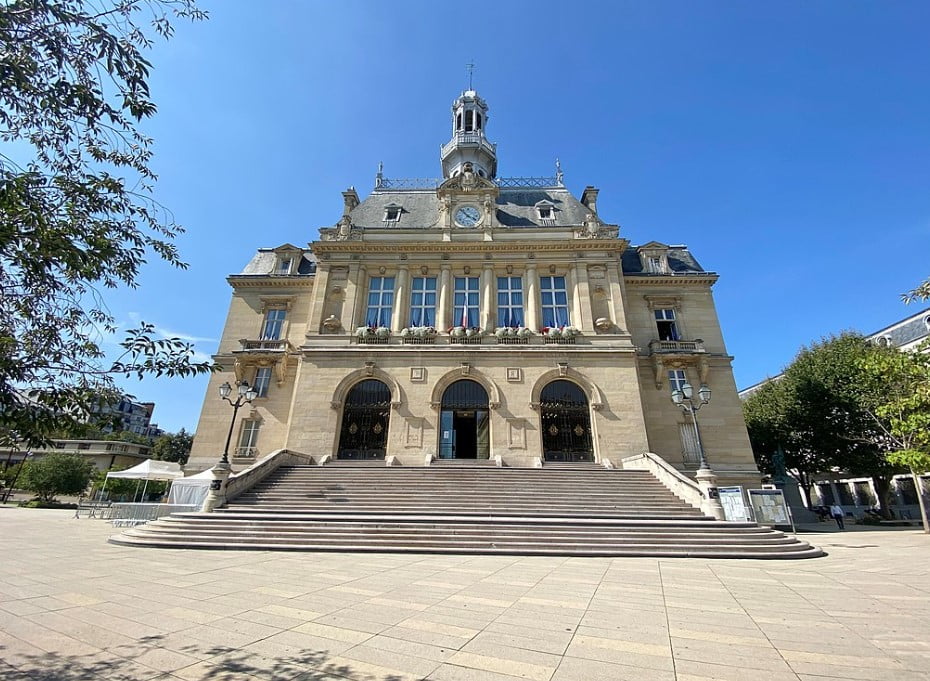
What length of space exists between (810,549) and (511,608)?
10277 millimetres

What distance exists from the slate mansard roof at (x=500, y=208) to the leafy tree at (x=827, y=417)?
17776 millimetres

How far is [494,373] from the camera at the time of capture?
21.9m

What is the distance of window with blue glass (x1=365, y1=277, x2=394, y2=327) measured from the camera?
80.5 feet

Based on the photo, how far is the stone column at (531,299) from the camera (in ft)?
77.5

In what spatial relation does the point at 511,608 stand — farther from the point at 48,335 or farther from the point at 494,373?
the point at 494,373

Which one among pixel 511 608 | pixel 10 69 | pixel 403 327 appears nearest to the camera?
pixel 10 69

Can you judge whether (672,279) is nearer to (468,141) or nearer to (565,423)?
(565,423)

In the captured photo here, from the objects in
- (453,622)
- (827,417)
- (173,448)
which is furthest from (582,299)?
(173,448)

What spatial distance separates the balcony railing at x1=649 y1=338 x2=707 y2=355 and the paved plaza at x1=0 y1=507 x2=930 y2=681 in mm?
15923

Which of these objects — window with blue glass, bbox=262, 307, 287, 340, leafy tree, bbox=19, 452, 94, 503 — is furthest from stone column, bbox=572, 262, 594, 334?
leafy tree, bbox=19, 452, 94, 503

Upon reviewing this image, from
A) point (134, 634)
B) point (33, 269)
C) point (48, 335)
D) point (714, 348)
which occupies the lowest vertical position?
point (134, 634)

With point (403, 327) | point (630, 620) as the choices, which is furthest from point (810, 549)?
point (403, 327)

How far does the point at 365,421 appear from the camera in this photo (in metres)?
21.7

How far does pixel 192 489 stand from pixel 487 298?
17.6 metres
